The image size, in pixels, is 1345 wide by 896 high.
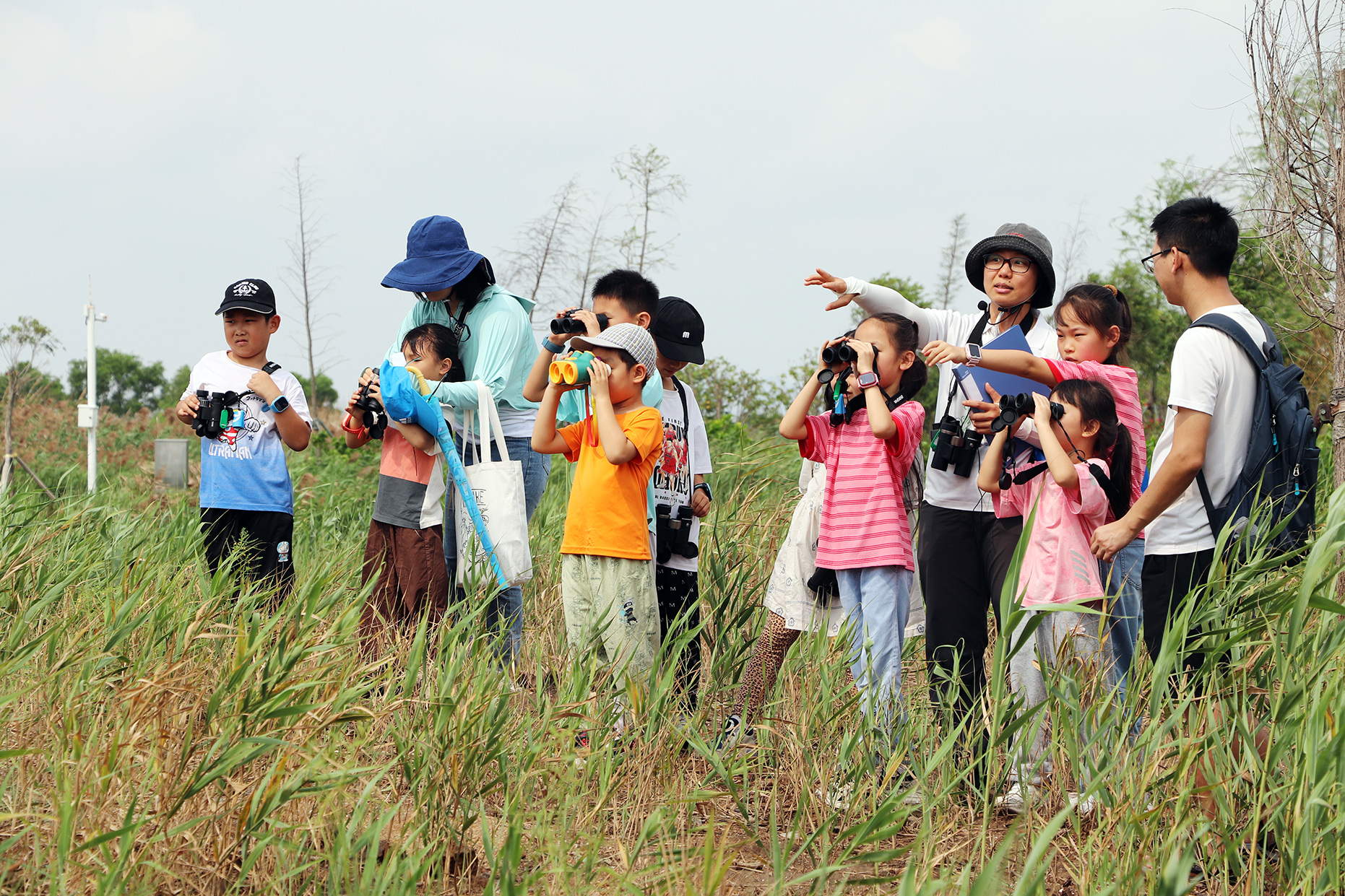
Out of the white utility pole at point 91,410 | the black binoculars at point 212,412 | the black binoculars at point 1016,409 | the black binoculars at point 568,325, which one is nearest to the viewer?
the black binoculars at point 1016,409

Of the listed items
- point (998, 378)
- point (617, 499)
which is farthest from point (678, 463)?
point (998, 378)

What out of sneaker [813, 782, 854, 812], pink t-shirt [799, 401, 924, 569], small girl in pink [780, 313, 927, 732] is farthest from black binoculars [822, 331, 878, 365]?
sneaker [813, 782, 854, 812]

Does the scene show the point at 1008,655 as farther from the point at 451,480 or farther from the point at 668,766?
the point at 451,480

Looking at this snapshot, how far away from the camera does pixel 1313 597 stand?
1.87 metres

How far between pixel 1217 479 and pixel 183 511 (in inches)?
152

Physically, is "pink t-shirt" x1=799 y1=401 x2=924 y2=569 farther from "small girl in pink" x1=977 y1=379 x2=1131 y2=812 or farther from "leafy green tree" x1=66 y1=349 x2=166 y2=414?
"leafy green tree" x1=66 y1=349 x2=166 y2=414

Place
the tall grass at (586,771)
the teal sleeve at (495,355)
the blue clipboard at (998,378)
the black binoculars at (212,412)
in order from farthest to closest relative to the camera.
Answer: the black binoculars at (212,412)
the teal sleeve at (495,355)
the blue clipboard at (998,378)
the tall grass at (586,771)

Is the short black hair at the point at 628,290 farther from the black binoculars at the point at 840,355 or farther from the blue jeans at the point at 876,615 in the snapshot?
the blue jeans at the point at 876,615

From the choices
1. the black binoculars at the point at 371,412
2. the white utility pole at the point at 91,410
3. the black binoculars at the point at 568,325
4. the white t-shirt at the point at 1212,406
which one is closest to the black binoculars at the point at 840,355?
the black binoculars at the point at 568,325

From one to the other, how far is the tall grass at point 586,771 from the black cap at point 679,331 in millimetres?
1142

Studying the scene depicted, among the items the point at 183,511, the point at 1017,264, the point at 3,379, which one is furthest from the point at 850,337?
the point at 3,379

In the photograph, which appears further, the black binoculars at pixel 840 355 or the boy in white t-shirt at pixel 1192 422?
the black binoculars at pixel 840 355

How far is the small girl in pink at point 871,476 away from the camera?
9.46 ft

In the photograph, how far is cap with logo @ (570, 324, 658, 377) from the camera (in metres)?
3.07
